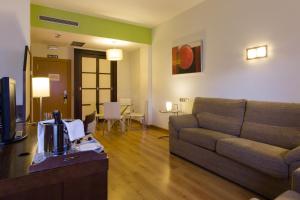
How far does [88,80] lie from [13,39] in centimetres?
361

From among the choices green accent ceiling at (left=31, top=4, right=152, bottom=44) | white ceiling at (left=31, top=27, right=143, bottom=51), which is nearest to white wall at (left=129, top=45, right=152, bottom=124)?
green accent ceiling at (left=31, top=4, right=152, bottom=44)

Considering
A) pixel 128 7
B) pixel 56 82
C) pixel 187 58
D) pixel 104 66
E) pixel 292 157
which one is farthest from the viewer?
pixel 104 66

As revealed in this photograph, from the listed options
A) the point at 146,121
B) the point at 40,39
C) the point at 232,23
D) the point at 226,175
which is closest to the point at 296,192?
the point at 226,175

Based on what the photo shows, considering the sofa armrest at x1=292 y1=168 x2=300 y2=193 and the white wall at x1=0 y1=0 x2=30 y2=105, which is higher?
the white wall at x1=0 y1=0 x2=30 y2=105

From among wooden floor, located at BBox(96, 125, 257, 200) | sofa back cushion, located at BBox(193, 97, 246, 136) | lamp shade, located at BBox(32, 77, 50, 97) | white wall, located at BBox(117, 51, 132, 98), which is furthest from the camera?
white wall, located at BBox(117, 51, 132, 98)

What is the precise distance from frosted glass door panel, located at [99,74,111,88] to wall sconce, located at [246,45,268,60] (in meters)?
4.76

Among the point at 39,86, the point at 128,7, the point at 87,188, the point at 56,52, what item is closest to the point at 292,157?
the point at 87,188

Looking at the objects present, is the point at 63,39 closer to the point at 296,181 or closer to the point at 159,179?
the point at 159,179

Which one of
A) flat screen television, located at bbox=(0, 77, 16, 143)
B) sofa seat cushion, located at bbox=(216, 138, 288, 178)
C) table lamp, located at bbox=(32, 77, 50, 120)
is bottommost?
sofa seat cushion, located at bbox=(216, 138, 288, 178)

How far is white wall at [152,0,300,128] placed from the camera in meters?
2.80

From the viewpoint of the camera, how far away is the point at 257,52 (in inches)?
124

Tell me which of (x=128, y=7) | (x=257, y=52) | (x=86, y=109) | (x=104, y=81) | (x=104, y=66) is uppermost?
(x=128, y=7)

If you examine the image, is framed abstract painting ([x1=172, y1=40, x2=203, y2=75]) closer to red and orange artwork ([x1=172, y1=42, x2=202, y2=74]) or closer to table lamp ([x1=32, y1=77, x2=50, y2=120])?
red and orange artwork ([x1=172, y1=42, x2=202, y2=74])

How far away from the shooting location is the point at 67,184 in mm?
1080
